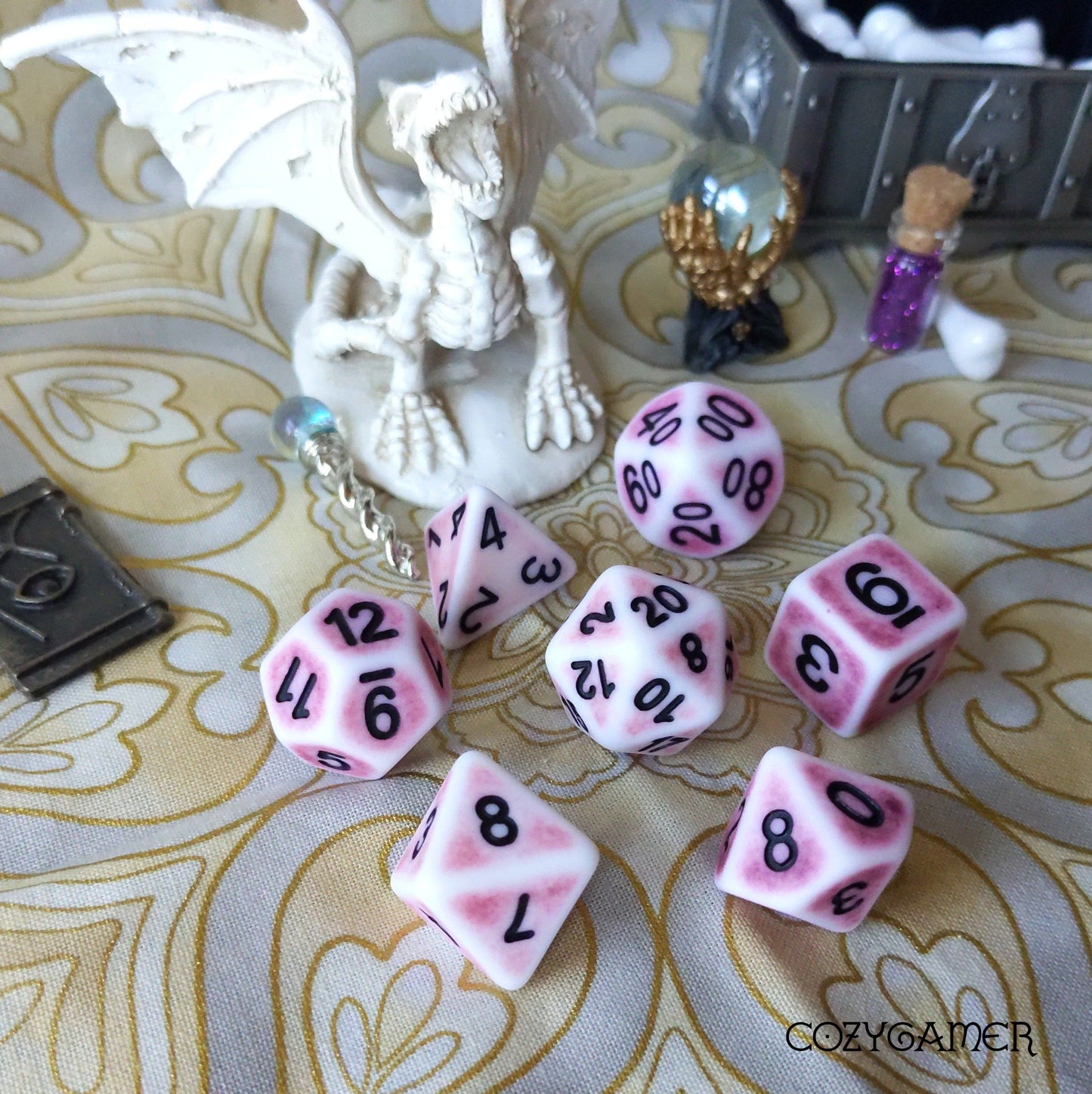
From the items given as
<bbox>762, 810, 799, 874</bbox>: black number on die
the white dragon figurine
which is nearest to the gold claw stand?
the white dragon figurine

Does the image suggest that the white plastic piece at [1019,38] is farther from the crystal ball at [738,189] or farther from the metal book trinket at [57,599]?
the metal book trinket at [57,599]

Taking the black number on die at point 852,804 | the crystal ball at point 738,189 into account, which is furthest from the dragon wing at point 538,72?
the black number on die at point 852,804

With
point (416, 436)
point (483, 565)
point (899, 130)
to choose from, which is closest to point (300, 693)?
point (483, 565)

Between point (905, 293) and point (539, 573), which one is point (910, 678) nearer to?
point (539, 573)

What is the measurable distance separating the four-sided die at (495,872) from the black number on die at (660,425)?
27cm

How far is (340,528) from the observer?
711 millimetres

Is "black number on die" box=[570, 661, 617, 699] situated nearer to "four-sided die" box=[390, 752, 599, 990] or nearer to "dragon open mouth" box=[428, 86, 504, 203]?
"four-sided die" box=[390, 752, 599, 990]

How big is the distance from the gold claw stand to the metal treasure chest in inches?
2.2

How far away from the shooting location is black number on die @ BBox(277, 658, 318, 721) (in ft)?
1.75

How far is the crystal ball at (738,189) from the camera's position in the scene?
74cm

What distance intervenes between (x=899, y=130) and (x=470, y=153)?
454mm

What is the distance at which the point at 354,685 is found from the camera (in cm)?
53

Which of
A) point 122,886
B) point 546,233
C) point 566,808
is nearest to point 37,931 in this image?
point 122,886

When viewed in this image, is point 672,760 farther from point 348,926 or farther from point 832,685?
point 348,926
